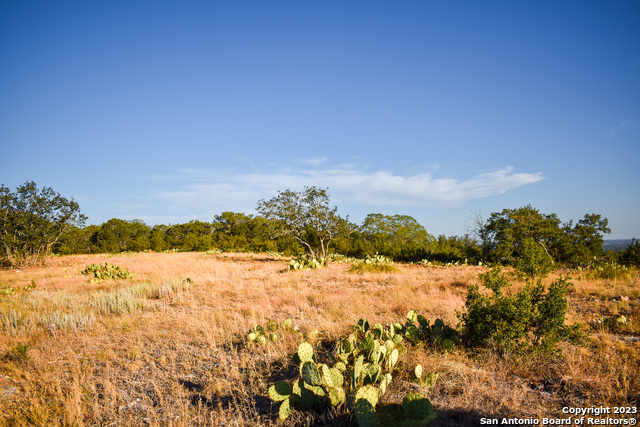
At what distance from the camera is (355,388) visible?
3174mm

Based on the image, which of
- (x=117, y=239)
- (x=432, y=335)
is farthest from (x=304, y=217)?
(x=117, y=239)

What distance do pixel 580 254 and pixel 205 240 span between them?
1315 inches

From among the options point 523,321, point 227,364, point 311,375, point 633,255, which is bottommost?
A: point 227,364

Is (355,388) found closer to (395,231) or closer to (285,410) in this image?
(285,410)

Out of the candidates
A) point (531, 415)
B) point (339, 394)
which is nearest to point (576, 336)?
point (531, 415)

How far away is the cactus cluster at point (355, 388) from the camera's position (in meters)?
2.58

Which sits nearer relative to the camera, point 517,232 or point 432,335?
point 432,335

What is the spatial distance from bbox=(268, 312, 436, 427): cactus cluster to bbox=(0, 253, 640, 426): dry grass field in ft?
0.56

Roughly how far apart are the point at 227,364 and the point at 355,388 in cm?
210

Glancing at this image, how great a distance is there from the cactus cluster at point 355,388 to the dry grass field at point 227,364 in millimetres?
170

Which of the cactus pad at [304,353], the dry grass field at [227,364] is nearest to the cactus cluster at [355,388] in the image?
the cactus pad at [304,353]

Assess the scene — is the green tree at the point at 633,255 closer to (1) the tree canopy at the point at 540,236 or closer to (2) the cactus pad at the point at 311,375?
(1) the tree canopy at the point at 540,236

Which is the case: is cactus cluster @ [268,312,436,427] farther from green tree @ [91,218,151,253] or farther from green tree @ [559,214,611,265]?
green tree @ [91,218,151,253]

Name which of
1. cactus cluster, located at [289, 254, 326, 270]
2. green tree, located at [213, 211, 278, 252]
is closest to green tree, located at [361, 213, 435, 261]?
green tree, located at [213, 211, 278, 252]
